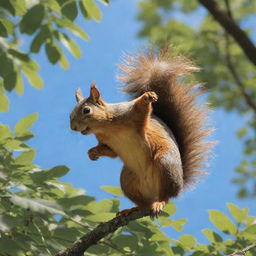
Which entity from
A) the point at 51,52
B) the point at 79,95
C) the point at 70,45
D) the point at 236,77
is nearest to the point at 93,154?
the point at 79,95

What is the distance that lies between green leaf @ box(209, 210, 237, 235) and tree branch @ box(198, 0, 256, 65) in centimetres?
138

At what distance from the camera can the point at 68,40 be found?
253 cm

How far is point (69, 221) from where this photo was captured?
2014 millimetres

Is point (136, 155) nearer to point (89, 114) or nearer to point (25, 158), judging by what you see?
point (89, 114)

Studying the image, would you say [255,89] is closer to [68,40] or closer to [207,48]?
[207,48]

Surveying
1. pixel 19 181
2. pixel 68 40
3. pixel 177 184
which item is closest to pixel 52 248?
pixel 19 181

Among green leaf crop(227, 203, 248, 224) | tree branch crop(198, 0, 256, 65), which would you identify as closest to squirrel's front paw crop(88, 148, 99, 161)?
green leaf crop(227, 203, 248, 224)

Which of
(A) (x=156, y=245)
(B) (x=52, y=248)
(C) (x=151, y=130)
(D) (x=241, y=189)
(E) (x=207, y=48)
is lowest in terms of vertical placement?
(B) (x=52, y=248)

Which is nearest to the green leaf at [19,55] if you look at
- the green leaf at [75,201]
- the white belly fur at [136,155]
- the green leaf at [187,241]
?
the white belly fur at [136,155]

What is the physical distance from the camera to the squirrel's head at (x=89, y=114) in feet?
6.37

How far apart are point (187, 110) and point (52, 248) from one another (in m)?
0.99

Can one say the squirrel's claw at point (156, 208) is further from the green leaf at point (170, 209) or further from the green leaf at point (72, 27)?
the green leaf at point (72, 27)

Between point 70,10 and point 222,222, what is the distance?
1.14 meters

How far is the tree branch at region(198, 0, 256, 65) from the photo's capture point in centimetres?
67
